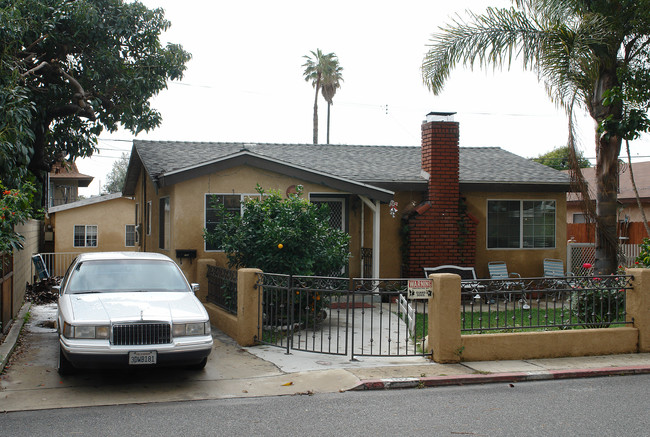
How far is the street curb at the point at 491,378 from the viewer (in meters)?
7.38

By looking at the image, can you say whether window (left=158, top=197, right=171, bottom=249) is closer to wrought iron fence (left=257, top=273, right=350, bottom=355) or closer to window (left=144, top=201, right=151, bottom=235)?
window (left=144, top=201, right=151, bottom=235)

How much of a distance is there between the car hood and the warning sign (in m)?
2.77

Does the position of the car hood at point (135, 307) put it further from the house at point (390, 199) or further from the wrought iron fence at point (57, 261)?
the wrought iron fence at point (57, 261)

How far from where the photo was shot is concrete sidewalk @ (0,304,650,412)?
22.8 ft

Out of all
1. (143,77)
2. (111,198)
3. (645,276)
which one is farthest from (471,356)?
(111,198)

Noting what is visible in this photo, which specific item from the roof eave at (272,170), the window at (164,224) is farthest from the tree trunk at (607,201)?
the window at (164,224)

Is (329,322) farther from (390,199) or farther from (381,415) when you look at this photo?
(390,199)

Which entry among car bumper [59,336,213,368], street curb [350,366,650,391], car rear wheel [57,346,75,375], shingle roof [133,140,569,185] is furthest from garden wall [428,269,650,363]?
shingle roof [133,140,569,185]

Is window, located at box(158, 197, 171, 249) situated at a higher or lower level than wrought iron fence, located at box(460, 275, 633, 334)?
higher

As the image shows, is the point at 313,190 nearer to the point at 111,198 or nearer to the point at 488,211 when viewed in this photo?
the point at 488,211

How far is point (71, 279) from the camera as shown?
8.47 meters

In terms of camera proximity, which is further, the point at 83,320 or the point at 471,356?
the point at 471,356

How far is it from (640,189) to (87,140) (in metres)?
23.7

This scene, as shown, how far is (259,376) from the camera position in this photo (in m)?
7.81
